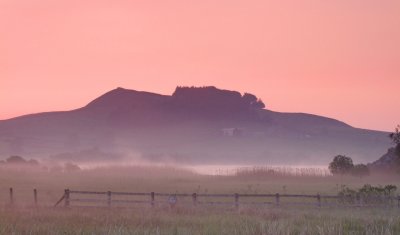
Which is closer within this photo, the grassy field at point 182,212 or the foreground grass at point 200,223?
the foreground grass at point 200,223

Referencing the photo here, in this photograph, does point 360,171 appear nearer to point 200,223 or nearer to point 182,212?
point 182,212

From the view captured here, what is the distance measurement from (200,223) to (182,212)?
8.01m

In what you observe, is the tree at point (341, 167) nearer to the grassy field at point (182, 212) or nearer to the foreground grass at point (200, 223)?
the grassy field at point (182, 212)

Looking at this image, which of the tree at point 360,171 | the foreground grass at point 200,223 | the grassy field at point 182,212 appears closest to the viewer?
the foreground grass at point 200,223

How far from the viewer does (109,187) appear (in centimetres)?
5391

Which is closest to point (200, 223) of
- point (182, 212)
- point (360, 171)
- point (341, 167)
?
point (182, 212)

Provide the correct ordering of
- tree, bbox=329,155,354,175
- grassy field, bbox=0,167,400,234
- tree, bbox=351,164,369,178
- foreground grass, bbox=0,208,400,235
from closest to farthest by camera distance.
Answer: foreground grass, bbox=0,208,400,235 < grassy field, bbox=0,167,400,234 < tree, bbox=351,164,369,178 < tree, bbox=329,155,354,175

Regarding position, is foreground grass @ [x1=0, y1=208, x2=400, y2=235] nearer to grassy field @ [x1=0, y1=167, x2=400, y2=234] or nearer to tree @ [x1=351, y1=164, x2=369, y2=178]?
grassy field @ [x1=0, y1=167, x2=400, y2=234]

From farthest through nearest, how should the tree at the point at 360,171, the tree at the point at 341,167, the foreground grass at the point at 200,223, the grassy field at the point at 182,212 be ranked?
the tree at the point at 341,167 → the tree at the point at 360,171 → the grassy field at the point at 182,212 → the foreground grass at the point at 200,223

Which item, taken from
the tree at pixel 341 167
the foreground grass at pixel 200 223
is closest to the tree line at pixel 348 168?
the tree at pixel 341 167

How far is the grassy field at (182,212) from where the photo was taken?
68.9ft

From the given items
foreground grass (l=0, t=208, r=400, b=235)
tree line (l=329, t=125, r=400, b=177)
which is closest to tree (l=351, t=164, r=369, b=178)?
tree line (l=329, t=125, r=400, b=177)

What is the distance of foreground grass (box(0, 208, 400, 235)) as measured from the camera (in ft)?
64.9

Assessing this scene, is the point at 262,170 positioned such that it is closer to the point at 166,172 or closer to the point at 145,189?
the point at 166,172
